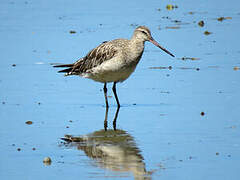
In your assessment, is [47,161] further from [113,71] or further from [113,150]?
[113,71]

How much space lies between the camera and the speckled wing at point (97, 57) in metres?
11.9

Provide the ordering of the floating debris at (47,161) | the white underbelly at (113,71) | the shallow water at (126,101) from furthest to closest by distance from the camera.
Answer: the white underbelly at (113,71), the floating debris at (47,161), the shallow water at (126,101)

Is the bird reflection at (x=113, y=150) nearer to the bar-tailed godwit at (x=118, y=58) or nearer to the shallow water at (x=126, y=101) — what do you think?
the shallow water at (x=126, y=101)

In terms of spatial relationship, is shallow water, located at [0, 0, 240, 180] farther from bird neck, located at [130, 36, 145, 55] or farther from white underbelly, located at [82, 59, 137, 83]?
bird neck, located at [130, 36, 145, 55]

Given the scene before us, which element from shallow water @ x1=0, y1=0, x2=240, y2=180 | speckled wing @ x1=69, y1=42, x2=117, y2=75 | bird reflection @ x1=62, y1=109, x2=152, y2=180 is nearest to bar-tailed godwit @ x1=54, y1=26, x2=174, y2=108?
speckled wing @ x1=69, y1=42, x2=117, y2=75

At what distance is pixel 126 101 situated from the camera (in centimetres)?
1216

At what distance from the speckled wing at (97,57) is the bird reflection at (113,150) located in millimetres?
1990

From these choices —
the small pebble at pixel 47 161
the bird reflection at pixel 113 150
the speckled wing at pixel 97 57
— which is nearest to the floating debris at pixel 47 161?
the small pebble at pixel 47 161

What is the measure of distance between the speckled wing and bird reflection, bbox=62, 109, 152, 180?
1990 mm

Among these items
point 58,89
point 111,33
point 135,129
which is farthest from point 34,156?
point 111,33

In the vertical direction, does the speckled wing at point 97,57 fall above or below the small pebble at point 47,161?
above

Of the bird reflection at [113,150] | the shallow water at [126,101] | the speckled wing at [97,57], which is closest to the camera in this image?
the bird reflection at [113,150]

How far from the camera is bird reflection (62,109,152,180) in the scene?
811 centimetres

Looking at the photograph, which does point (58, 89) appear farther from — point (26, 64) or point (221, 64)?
point (221, 64)
